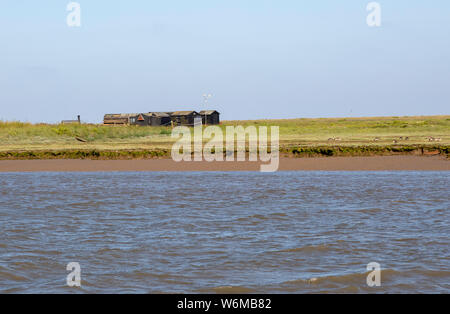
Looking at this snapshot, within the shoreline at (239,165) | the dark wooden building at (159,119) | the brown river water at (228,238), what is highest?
the dark wooden building at (159,119)

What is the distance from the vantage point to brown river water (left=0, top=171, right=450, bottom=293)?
20.7 feet

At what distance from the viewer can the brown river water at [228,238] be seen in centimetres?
630

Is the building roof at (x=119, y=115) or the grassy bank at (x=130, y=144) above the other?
the building roof at (x=119, y=115)

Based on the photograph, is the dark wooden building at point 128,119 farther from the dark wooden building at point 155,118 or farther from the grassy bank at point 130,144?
the grassy bank at point 130,144

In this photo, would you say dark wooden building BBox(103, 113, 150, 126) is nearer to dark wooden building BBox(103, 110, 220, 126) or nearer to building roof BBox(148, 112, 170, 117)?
dark wooden building BBox(103, 110, 220, 126)

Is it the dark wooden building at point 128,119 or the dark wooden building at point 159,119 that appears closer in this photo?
the dark wooden building at point 128,119

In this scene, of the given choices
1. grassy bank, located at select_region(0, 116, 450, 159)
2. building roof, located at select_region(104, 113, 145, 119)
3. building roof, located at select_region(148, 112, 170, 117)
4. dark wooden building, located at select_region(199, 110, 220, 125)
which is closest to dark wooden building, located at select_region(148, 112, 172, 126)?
building roof, located at select_region(148, 112, 170, 117)

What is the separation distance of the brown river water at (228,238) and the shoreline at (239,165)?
495cm

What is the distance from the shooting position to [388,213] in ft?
34.1

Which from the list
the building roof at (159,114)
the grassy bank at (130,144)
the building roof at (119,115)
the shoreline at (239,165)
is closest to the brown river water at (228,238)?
the shoreline at (239,165)

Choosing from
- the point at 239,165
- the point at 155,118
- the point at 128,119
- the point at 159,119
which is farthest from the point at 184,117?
the point at 239,165

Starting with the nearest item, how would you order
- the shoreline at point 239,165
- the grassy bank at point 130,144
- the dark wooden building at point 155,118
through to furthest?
1. the shoreline at point 239,165
2. the grassy bank at point 130,144
3. the dark wooden building at point 155,118

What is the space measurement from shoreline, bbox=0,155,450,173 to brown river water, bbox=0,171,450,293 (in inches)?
195

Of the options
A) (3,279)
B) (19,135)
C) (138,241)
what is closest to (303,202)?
(138,241)
